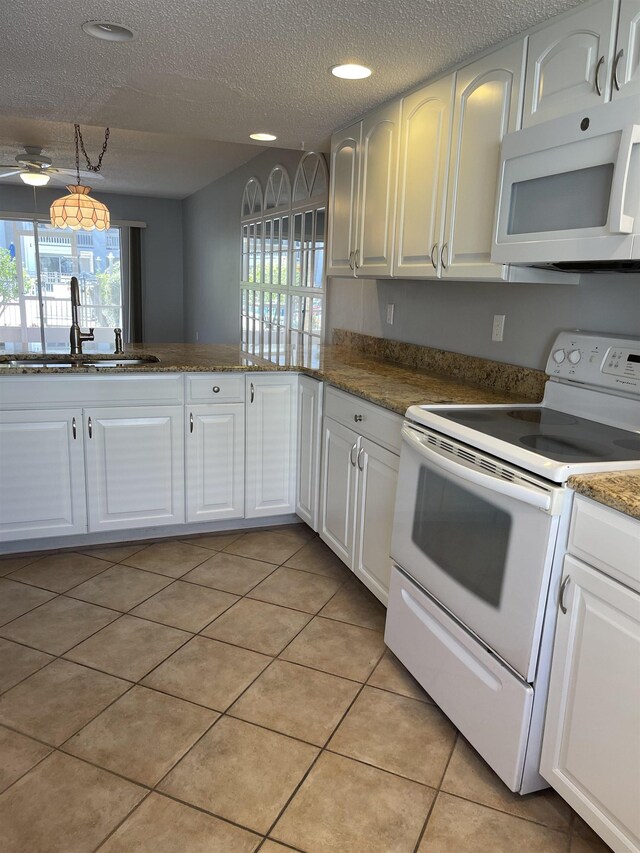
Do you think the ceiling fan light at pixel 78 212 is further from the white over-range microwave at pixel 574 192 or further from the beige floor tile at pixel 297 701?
the beige floor tile at pixel 297 701

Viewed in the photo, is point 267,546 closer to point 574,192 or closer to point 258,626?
point 258,626

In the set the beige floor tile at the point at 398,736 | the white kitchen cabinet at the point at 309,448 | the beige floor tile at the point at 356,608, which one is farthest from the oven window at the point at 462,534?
the white kitchen cabinet at the point at 309,448

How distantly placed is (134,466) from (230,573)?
26.0 inches

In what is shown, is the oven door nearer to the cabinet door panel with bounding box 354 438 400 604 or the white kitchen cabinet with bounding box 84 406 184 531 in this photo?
the cabinet door panel with bounding box 354 438 400 604

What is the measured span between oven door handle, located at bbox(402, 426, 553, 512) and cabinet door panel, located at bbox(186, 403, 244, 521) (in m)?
1.25

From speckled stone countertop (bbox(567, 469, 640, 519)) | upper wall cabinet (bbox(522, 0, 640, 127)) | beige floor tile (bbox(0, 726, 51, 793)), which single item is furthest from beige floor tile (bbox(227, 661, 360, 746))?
upper wall cabinet (bbox(522, 0, 640, 127))

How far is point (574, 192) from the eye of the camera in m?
1.64

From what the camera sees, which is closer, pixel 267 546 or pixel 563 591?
pixel 563 591

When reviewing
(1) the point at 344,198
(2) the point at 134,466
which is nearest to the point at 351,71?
(1) the point at 344,198

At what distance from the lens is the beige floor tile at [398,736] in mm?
1693

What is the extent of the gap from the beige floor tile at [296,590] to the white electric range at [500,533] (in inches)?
18.6

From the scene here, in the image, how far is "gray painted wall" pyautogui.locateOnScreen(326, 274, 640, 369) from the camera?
197cm

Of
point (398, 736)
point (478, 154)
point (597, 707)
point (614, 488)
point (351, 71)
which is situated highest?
point (351, 71)

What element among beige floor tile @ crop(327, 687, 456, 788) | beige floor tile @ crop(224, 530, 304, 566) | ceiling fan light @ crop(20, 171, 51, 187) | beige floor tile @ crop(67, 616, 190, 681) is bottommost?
beige floor tile @ crop(327, 687, 456, 788)
